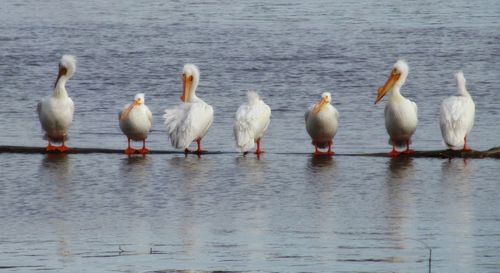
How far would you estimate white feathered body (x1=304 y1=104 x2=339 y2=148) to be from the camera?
14.2 m

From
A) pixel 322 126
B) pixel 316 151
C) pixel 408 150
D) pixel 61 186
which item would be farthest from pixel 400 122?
pixel 61 186

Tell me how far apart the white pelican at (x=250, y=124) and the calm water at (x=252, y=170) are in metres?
0.18

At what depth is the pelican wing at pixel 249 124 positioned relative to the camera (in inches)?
551

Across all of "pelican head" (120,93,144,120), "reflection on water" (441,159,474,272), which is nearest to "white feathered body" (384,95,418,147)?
"reflection on water" (441,159,474,272)

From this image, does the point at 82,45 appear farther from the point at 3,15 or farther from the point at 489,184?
the point at 489,184

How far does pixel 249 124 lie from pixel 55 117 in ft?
6.53

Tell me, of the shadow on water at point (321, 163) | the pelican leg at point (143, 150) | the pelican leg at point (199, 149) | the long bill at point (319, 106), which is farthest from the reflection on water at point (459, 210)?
the pelican leg at point (143, 150)

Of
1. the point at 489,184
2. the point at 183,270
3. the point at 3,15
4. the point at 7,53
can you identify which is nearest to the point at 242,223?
the point at 183,270

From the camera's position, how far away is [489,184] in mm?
12305

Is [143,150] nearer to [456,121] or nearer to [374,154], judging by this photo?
[374,154]

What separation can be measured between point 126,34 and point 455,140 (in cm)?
1557

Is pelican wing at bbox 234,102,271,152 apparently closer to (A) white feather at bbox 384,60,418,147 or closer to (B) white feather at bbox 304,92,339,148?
(B) white feather at bbox 304,92,339,148

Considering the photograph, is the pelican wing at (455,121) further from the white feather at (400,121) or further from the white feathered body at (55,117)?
the white feathered body at (55,117)

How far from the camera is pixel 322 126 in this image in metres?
14.2
